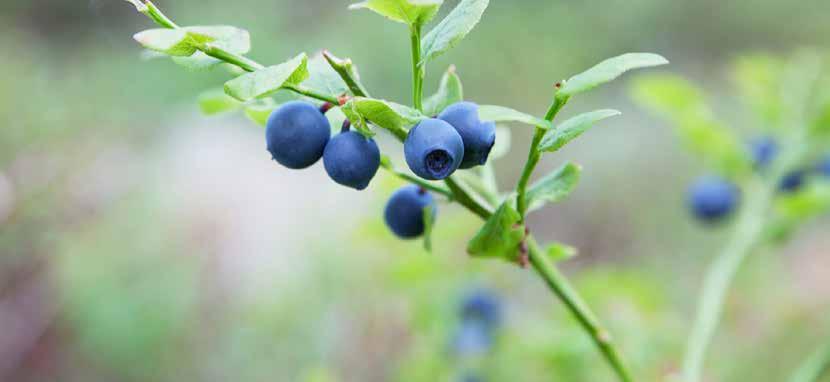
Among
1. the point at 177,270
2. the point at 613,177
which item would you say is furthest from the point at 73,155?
the point at 613,177

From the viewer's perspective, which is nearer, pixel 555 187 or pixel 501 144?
pixel 555 187

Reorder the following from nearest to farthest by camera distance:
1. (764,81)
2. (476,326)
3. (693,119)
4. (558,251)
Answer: (558,251) → (693,119) → (764,81) → (476,326)

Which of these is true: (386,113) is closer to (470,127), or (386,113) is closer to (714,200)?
(470,127)

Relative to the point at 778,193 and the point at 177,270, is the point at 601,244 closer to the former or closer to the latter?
the point at 177,270

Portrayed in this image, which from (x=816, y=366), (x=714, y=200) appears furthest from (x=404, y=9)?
(x=714, y=200)

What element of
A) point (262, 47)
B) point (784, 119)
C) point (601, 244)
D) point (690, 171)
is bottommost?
point (262, 47)

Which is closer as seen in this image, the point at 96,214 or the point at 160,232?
the point at 160,232
